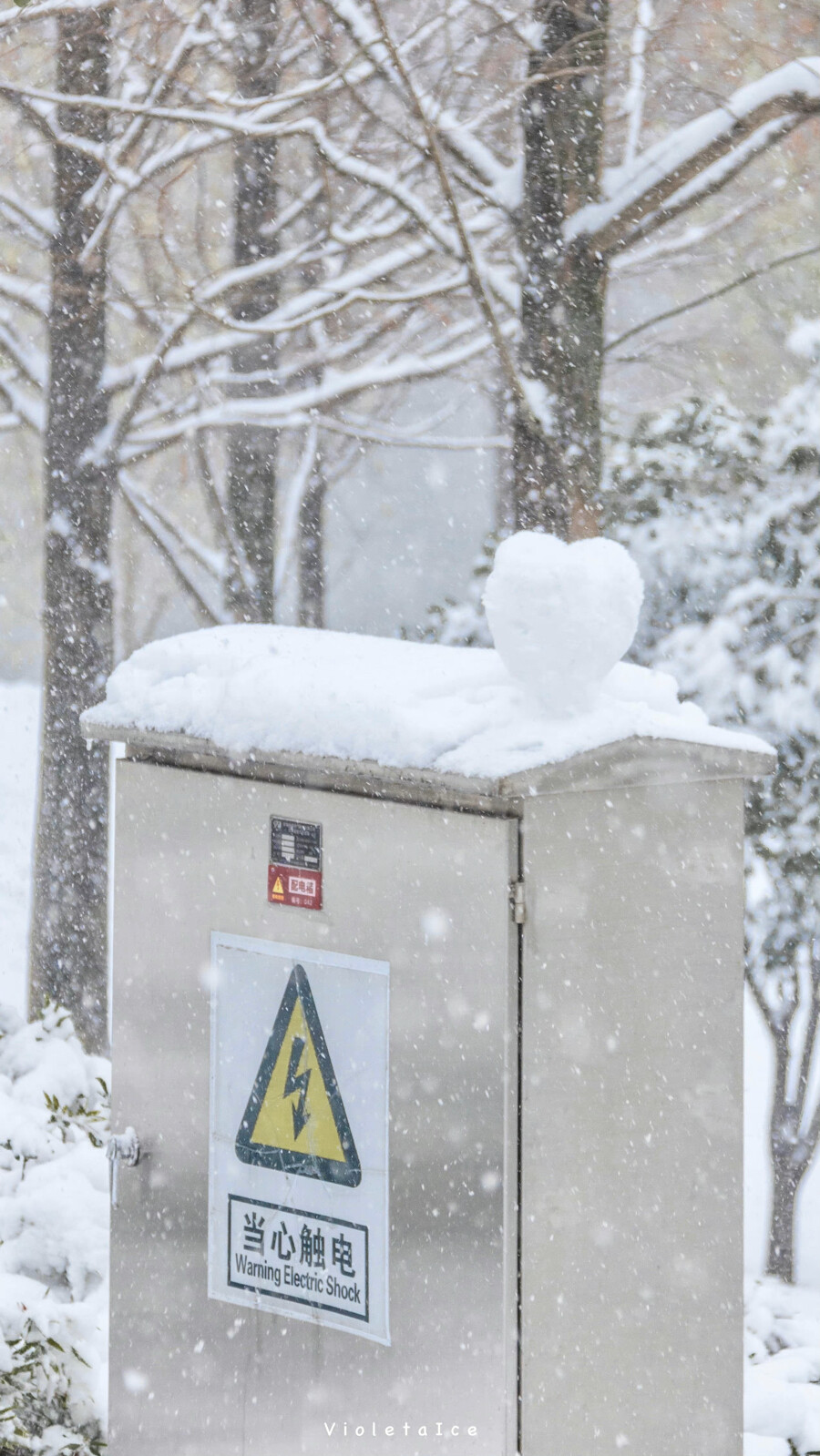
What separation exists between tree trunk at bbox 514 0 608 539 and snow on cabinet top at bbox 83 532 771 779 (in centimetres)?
212

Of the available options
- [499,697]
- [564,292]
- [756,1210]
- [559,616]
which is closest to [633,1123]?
[499,697]

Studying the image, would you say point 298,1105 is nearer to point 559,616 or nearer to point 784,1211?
point 559,616

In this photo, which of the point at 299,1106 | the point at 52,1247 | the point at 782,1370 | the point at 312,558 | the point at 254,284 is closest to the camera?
the point at 299,1106

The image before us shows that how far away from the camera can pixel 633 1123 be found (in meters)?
2.39

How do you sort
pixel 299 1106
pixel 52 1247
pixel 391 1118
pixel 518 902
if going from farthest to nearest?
1. pixel 52 1247
2. pixel 299 1106
3. pixel 391 1118
4. pixel 518 902

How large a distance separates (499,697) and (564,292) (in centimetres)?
268

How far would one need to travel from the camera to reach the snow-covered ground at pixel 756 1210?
336cm

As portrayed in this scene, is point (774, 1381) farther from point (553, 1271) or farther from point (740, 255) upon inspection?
point (740, 255)

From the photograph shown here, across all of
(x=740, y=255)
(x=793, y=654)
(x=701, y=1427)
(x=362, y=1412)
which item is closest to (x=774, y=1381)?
(x=701, y=1427)

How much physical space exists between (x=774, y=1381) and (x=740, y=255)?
183 inches

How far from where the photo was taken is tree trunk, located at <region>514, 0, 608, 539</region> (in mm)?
4715

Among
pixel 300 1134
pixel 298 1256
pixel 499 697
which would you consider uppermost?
pixel 499 697

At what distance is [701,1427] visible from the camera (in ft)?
8.12

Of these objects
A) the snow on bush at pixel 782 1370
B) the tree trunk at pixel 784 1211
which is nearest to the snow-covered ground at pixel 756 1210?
the snow on bush at pixel 782 1370
